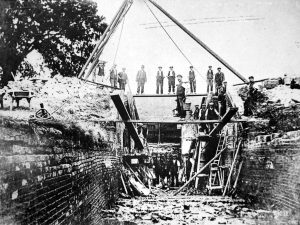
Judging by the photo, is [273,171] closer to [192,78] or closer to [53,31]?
[192,78]

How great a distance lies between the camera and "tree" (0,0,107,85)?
479 inches

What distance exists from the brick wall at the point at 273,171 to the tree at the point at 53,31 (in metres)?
9.61

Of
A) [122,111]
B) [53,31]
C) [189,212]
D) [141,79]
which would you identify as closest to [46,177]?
[122,111]

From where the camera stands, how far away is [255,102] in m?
12.8

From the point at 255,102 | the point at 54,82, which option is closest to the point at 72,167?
the point at 255,102

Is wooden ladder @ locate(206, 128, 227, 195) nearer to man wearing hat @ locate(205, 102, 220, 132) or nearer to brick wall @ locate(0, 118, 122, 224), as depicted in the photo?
man wearing hat @ locate(205, 102, 220, 132)

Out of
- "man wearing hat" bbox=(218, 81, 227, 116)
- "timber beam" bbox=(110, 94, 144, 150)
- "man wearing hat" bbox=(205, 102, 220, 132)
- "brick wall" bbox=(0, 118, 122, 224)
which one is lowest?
"brick wall" bbox=(0, 118, 122, 224)

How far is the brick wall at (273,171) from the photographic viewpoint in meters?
6.24

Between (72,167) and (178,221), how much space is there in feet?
12.8

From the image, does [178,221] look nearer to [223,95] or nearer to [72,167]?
[72,167]

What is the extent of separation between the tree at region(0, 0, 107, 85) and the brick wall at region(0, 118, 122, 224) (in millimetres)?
6947

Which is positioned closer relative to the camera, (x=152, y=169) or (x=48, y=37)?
(x=48, y=37)

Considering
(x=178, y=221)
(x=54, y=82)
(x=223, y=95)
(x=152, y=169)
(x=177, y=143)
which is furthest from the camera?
(x=177, y=143)

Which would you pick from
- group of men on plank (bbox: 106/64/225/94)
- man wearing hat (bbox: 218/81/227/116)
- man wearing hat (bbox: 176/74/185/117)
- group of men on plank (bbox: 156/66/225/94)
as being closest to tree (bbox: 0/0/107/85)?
group of men on plank (bbox: 106/64/225/94)
